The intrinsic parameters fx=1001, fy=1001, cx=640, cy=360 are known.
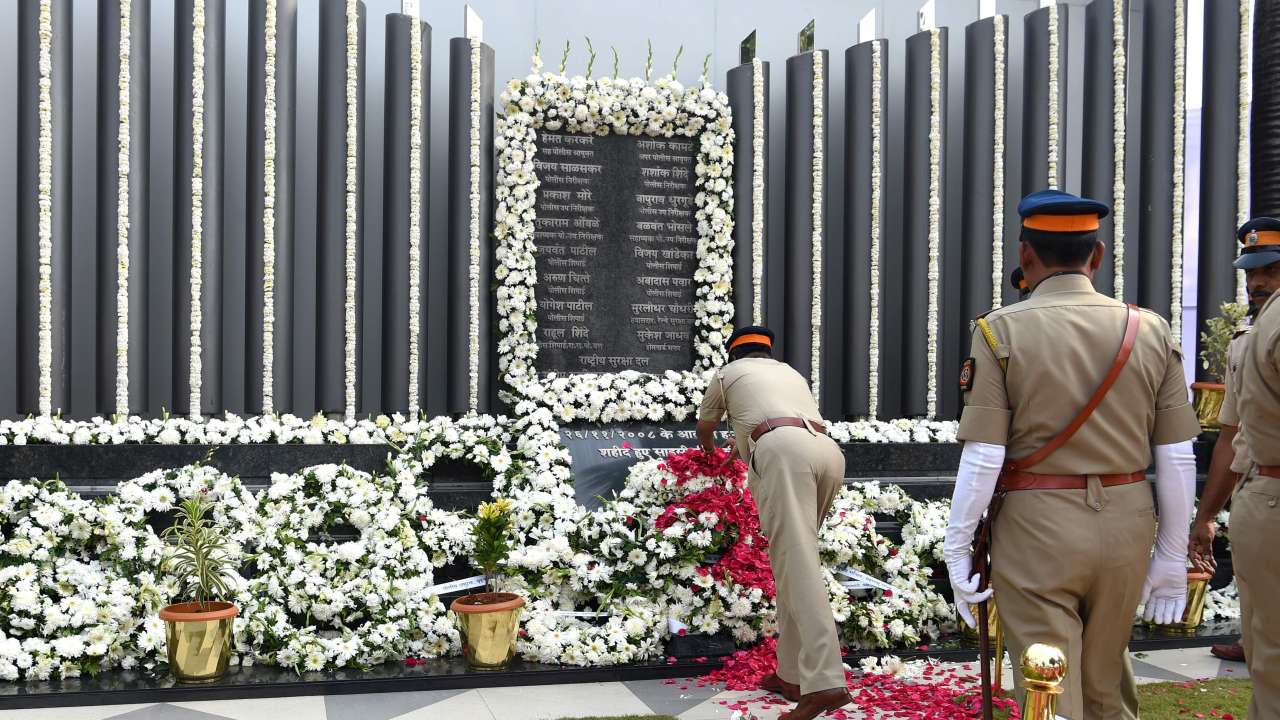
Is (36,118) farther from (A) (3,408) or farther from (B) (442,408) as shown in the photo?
(B) (442,408)

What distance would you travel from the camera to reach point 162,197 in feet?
22.9

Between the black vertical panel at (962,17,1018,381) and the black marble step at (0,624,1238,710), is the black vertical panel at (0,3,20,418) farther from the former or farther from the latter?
the black vertical panel at (962,17,1018,381)

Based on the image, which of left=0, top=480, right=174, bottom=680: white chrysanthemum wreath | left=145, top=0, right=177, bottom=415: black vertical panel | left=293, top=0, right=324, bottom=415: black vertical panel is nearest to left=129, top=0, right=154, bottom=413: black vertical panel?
left=145, top=0, right=177, bottom=415: black vertical panel

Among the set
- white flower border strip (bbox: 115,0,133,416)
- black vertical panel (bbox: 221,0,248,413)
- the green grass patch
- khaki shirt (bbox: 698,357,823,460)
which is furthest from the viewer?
black vertical panel (bbox: 221,0,248,413)

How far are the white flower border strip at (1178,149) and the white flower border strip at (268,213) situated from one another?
664 cm

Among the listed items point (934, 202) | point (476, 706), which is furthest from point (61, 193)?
point (934, 202)

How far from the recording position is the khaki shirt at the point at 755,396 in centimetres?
428

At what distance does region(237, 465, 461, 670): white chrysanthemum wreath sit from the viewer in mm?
4605

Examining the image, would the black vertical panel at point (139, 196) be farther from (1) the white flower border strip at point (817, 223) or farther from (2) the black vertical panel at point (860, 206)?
(2) the black vertical panel at point (860, 206)

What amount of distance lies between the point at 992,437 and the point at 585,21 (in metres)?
6.24

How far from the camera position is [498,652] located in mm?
4629

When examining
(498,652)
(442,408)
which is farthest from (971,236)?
(498,652)

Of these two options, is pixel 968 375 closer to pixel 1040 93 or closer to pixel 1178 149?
pixel 1040 93

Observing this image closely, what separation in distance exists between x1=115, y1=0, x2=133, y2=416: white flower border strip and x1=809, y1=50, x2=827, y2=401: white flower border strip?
4.70 meters
